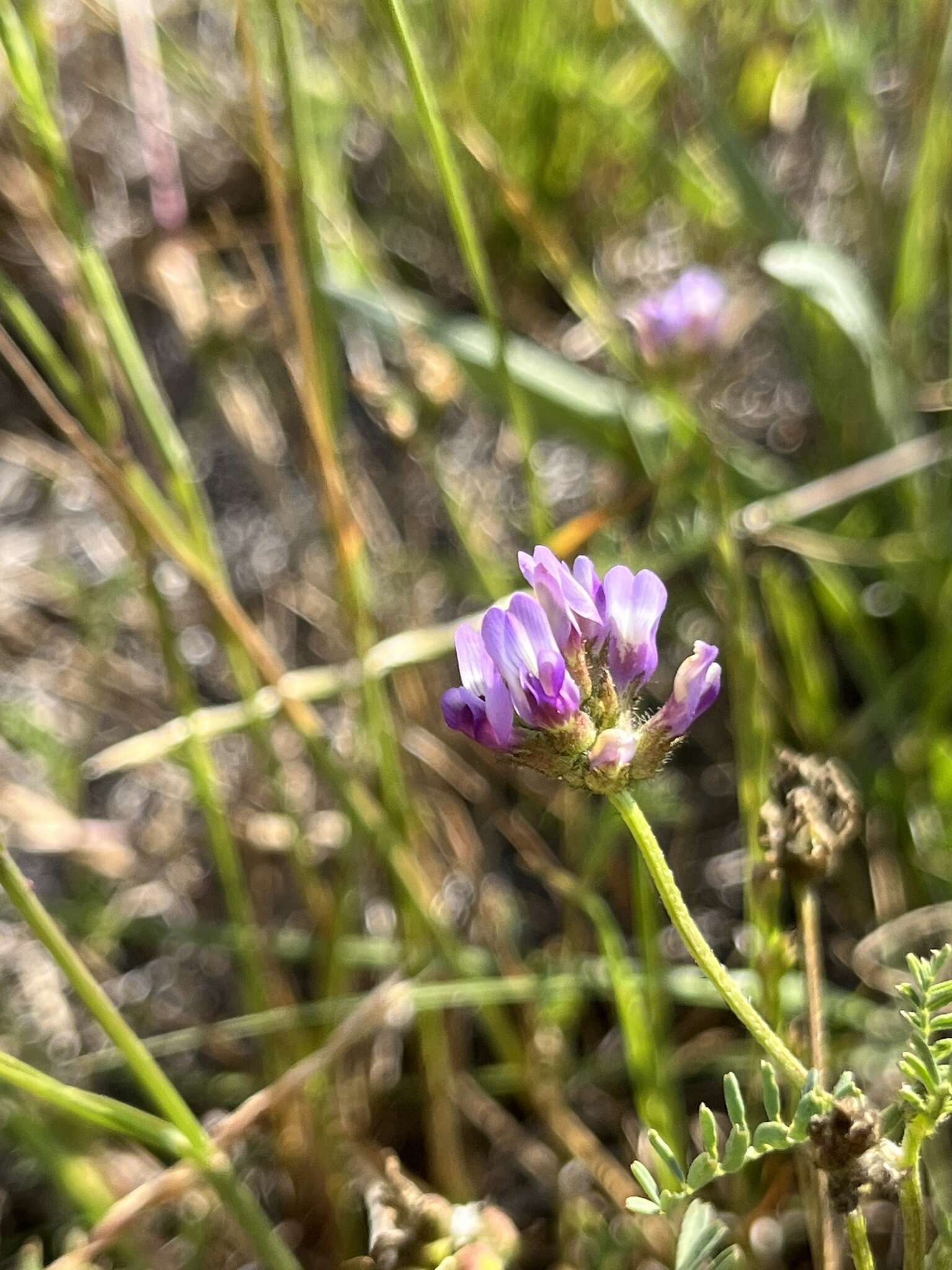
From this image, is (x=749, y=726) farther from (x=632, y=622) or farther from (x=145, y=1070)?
(x=145, y=1070)

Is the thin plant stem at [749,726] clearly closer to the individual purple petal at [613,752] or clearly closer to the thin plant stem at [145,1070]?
the individual purple petal at [613,752]

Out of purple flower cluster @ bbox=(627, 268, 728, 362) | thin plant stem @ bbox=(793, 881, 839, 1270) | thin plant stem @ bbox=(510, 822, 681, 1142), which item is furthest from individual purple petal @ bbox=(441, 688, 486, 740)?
purple flower cluster @ bbox=(627, 268, 728, 362)

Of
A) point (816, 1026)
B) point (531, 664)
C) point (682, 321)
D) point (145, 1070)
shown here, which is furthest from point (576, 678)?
point (682, 321)

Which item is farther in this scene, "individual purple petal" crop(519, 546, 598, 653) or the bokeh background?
the bokeh background

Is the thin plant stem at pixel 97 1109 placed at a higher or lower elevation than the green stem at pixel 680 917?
lower

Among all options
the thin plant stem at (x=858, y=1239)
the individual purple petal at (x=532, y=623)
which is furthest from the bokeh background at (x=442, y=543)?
the individual purple petal at (x=532, y=623)

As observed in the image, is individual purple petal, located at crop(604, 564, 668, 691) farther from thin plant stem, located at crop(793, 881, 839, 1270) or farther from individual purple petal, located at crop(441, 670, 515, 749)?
thin plant stem, located at crop(793, 881, 839, 1270)
